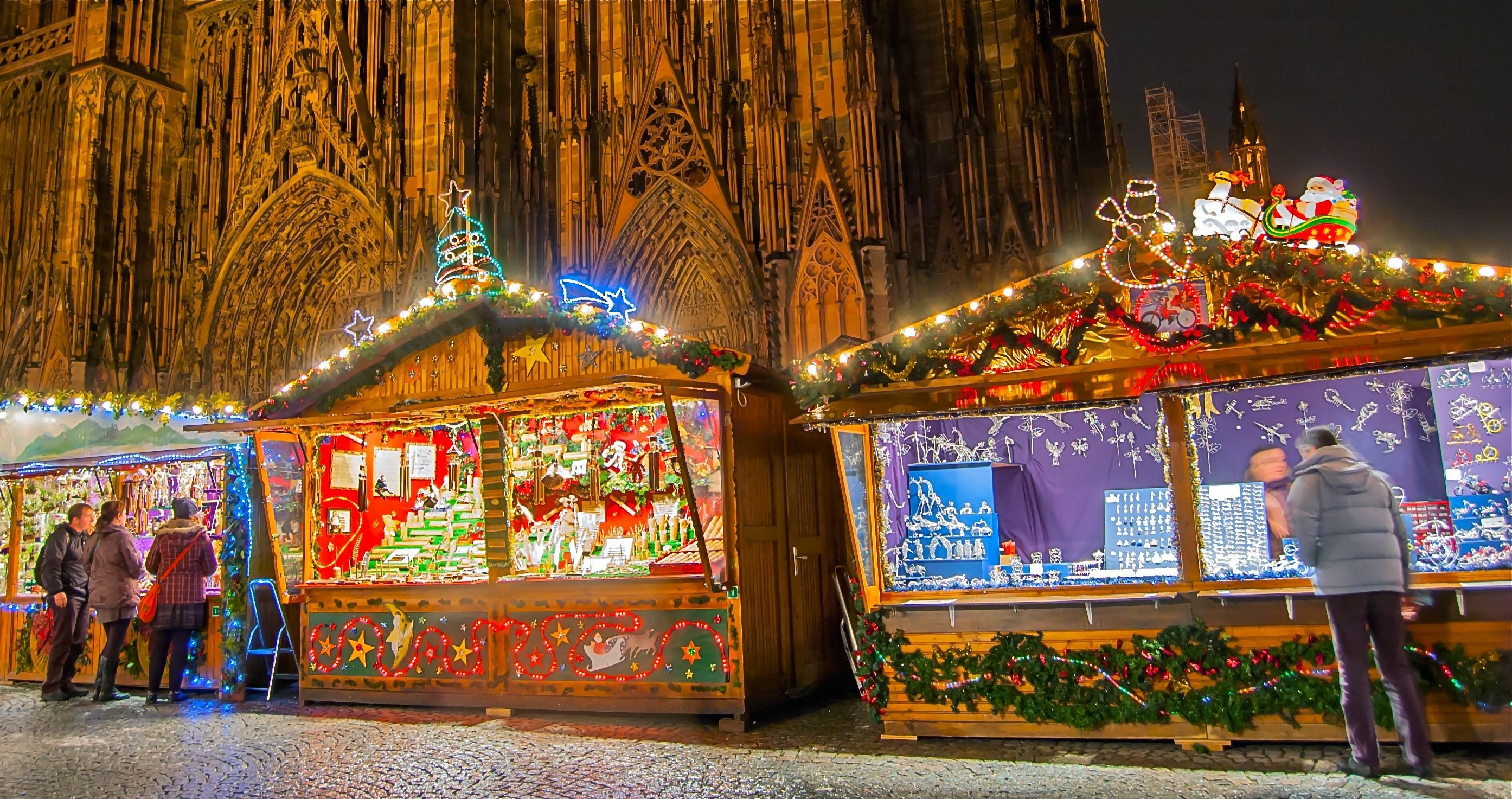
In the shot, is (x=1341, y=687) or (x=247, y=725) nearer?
(x=1341, y=687)

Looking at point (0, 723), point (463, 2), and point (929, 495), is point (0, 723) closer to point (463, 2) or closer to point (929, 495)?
point (929, 495)

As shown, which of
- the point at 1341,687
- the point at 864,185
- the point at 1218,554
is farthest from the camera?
the point at 864,185

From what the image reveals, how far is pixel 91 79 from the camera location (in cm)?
1766

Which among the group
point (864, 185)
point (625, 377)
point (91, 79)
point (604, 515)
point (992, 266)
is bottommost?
point (604, 515)

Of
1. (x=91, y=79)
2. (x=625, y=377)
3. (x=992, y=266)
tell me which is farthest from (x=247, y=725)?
(x=91, y=79)

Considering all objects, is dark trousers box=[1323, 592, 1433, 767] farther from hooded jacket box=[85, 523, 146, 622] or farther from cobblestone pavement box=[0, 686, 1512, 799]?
hooded jacket box=[85, 523, 146, 622]

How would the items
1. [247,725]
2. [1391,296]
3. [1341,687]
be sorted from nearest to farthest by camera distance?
[1341,687], [1391,296], [247,725]

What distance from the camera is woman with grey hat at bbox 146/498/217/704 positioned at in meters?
8.77

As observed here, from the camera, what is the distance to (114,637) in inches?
354

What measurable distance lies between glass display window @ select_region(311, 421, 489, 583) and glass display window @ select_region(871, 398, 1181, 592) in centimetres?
366

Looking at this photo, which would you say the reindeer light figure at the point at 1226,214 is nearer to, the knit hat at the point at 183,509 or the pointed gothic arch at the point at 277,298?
the knit hat at the point at 183,509

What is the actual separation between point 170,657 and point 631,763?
559 cm

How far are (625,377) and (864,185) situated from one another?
674 cm

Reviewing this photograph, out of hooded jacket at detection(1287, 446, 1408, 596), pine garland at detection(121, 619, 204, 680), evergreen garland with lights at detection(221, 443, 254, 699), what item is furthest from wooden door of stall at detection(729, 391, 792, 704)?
pine garland at detection(121, 619, 204, 680)
